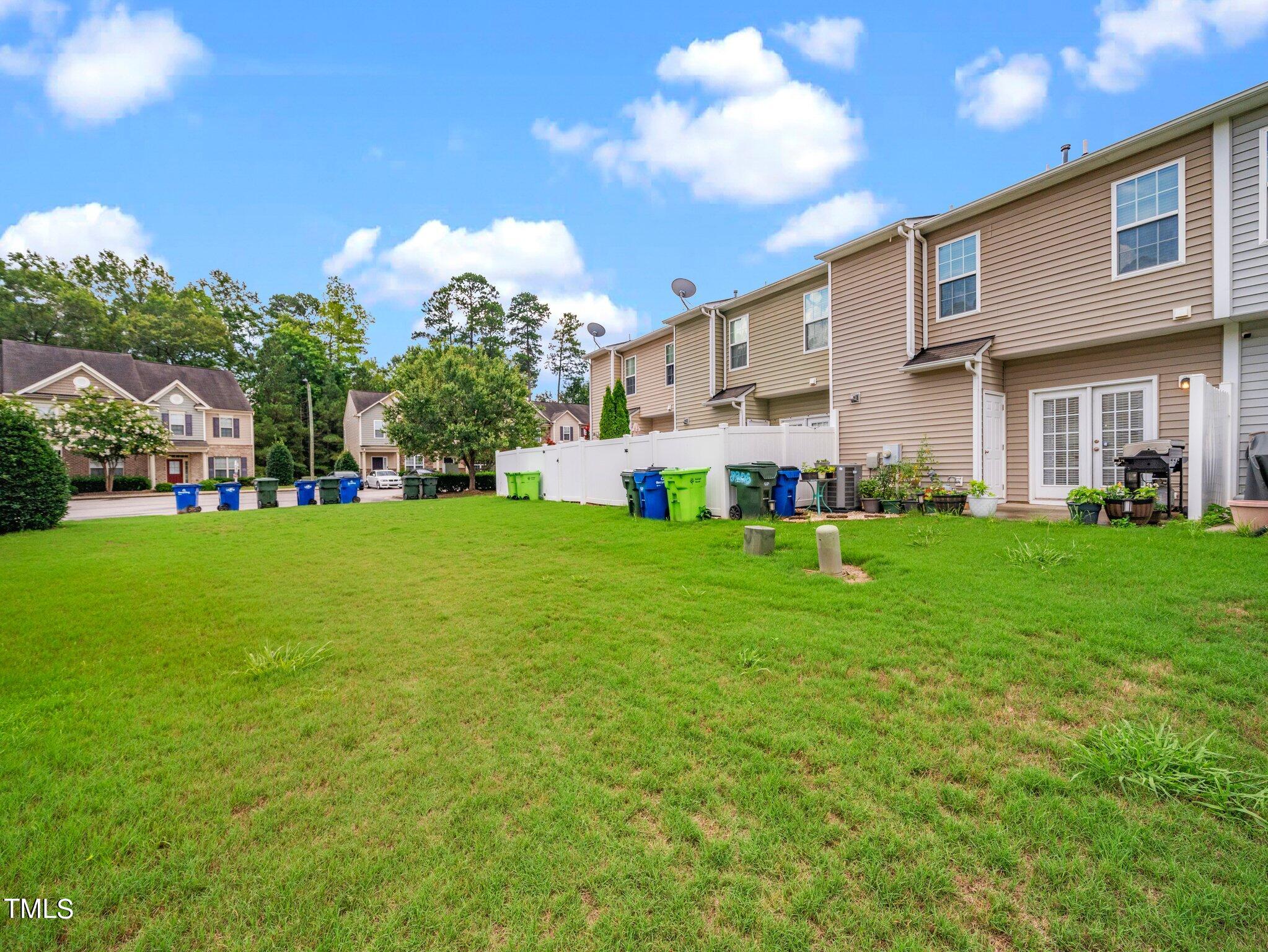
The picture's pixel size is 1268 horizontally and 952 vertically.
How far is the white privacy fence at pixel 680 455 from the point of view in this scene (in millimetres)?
10156

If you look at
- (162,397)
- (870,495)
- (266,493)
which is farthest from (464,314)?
(870,495)

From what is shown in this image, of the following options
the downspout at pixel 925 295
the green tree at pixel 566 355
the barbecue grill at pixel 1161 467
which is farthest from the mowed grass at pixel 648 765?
the green tree at pixel 566 355

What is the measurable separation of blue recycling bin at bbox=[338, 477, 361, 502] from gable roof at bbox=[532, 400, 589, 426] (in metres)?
25.6

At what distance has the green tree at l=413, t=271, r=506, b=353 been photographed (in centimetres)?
4597

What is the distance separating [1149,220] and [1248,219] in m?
1.09

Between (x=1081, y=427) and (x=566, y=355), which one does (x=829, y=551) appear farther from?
(x=566, y=355)

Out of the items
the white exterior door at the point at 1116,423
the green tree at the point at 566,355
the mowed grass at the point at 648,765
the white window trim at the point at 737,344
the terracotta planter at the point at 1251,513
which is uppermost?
the green tree at the point at 566,355

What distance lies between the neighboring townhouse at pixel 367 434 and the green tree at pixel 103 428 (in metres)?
13.2

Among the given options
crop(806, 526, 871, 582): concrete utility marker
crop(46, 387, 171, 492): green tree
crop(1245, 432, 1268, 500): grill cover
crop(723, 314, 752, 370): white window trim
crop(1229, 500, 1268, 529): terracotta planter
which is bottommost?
crop(806, 526, 871, 582): concrete utility marker

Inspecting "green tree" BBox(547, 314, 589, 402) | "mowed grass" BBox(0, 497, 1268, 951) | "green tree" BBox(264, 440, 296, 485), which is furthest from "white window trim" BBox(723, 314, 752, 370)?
"green tree" BBox(547, 314, 589, 402)

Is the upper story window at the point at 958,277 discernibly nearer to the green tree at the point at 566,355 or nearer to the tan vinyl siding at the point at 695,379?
the tan vinyl siding at the point at 695,379

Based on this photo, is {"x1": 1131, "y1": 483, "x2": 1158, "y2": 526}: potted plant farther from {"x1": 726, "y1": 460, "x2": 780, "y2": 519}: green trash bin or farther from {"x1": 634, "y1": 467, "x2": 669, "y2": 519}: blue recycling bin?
{"x1": 634, "y1": 467, "x2": 669, "y2": 519}: blue recycling bin

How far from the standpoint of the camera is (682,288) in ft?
55.1

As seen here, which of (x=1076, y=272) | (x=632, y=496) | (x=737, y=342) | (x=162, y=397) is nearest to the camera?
(x=1076, y=272)
